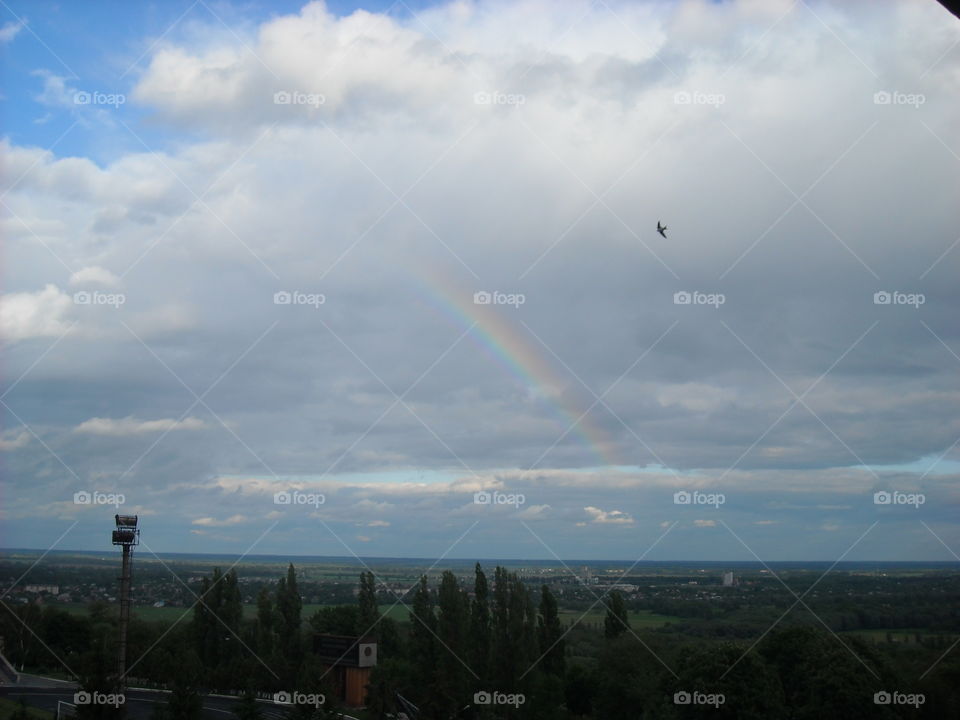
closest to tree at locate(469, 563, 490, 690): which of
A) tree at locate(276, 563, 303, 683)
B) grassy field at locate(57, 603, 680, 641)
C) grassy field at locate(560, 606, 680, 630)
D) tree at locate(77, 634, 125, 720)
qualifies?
tree at locate(276, 563, 303, 683)

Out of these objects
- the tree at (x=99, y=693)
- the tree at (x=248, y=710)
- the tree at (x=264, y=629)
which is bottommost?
the tree at (x=248, y=710)

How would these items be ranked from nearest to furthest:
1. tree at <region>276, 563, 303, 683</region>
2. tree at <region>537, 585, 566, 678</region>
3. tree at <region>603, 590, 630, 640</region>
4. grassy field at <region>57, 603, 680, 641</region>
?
1. tree at <region>537, 585, 566, 678</region>
2. tree at <region>603, 590, 630, 640</region>
3. tree at <region>276, 563, 303, 683</region>
4. grassy field at <region>57, 603, 680, 641</region>

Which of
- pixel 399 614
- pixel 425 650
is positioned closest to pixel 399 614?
pixel 399 614

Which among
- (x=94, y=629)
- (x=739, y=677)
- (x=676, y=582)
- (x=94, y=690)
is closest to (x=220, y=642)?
(x=94, y=629)

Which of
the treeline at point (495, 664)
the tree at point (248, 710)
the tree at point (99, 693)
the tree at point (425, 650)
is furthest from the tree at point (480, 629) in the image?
the tree at point (99, 693)

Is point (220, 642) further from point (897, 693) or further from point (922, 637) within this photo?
point (922, 637)

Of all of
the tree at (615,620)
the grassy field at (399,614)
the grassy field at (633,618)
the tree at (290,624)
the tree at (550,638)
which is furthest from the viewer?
the grassy field at (399,614)

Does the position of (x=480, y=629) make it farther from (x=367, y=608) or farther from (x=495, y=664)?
(x=367, y=608)

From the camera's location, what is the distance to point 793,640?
194ft

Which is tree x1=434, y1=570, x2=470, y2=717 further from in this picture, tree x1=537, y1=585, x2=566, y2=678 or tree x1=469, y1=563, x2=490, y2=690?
tree x1=537, y1=585, x2=566, y2=678

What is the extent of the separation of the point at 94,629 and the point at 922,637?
8103 centimetres

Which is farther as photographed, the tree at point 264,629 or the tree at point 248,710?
the tree at point 264,629

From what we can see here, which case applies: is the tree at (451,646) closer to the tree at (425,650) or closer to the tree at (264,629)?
the tree at (425,650)

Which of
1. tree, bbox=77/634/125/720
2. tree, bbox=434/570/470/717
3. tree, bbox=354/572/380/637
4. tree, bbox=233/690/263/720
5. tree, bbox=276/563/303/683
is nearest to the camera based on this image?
tree, bbox=77/634/125/720
